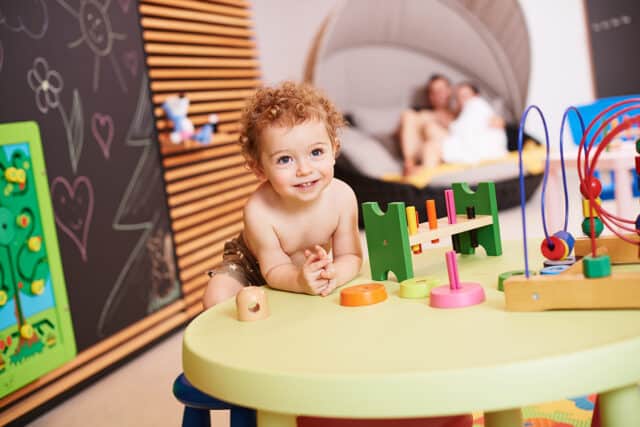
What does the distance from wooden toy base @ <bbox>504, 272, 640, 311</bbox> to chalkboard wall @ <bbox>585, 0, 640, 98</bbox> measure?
17.8 ft

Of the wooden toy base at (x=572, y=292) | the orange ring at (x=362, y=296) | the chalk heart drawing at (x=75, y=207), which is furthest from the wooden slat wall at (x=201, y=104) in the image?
the wooden toy base at (x=572, y=292)

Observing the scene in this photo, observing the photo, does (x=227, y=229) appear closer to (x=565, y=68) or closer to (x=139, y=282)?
(x=139, y=282)

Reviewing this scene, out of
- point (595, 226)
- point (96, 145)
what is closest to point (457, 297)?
point (595, 226)

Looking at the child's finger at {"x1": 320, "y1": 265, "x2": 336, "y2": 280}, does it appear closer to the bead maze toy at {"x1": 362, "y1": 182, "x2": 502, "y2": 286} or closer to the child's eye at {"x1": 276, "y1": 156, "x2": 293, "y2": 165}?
the bead maze toy at {"x1": 362, "y1": 182, "x2": 502, "y2": 286}

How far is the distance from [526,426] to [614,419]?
2.71 ft

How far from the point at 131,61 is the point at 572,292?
2.32m

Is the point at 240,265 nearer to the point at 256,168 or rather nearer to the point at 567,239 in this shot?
the point at 256,168

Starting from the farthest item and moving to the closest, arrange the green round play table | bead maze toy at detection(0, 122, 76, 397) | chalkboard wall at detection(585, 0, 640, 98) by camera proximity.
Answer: chalkboard wall at detection(585, 0, 640, 98) < bead maze toy at detection(0, 122, 76, 397) < the green round play table

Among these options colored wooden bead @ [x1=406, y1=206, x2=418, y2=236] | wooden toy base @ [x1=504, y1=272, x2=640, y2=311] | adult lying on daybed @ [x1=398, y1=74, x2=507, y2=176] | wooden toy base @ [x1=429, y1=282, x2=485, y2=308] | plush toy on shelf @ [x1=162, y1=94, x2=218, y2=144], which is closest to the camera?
wooden toy base @ [x1=504, y1=272, x2=640, y2=311]

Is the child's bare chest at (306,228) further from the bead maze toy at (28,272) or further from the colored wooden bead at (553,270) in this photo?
A: the bead maze toy at (28,272)

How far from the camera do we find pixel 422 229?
1319mm

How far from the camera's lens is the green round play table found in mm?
802

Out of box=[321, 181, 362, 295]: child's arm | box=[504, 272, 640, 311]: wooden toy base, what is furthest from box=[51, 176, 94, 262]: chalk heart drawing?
box=[504, 272, 640, 311]: wooden toy base

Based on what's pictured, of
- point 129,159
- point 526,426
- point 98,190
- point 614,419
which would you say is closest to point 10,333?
point 98,190
